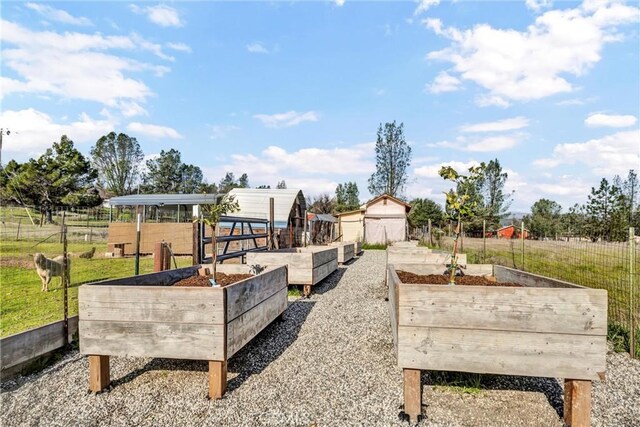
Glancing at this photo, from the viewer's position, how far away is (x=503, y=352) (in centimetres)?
259

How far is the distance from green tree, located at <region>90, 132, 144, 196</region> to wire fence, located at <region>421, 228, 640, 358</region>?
38.9 meters

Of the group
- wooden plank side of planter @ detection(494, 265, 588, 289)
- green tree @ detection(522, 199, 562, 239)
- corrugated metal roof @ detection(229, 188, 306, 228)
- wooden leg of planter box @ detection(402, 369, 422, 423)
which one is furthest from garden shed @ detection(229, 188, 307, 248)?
green tree @ detection(522, 199, 562, 239)

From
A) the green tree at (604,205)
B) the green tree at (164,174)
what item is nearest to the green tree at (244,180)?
the green tree at (164,174)

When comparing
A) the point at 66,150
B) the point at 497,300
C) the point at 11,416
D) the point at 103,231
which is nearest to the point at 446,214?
the point at 497,300

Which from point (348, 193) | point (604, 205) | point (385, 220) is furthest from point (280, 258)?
point (348, 193)

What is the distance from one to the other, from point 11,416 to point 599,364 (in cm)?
429

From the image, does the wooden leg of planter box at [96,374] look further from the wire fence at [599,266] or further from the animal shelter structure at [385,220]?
the animal shelter structure at [385,220]

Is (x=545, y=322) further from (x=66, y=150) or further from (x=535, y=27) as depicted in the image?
(x=66, y=150)

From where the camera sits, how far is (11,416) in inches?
105

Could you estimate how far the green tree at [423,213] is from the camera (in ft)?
121

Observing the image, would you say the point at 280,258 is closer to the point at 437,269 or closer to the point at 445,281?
the point at 437,269

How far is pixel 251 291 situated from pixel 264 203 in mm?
17057

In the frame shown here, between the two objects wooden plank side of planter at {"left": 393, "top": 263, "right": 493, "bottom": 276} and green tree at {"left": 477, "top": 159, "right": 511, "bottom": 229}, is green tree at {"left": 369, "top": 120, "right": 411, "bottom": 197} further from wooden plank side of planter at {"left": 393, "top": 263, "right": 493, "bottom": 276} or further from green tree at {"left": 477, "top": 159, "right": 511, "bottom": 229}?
wooden plank side of planter at {"left": 393, "top": 263, "right": 493, "bottom": 276}

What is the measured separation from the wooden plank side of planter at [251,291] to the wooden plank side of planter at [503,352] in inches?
55.0
